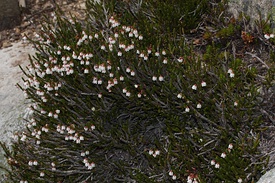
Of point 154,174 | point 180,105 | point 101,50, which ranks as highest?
point 101,50

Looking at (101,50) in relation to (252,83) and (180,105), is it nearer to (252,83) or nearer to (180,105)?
(180,105)

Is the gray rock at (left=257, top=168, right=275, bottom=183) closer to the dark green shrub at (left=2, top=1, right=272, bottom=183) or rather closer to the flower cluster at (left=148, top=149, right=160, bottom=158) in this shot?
the dark green shrub at (left=2, top=1, right=272, bottom=183)

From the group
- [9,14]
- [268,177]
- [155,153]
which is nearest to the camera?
[268,177]

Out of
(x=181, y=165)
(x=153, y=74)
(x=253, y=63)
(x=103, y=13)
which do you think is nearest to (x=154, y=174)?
(x=181, y=165)

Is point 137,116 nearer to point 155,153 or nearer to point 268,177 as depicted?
point 155,153

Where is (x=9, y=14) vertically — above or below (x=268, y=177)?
above

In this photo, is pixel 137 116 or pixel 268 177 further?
pixel 137 116

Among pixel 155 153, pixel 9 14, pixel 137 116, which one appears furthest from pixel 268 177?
pixel 9 14
